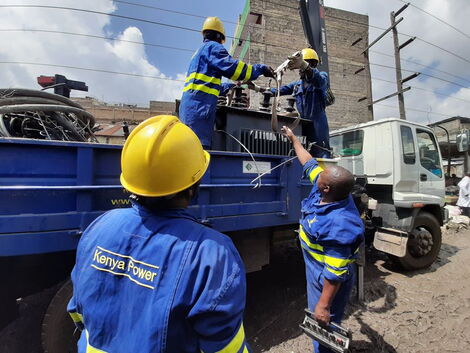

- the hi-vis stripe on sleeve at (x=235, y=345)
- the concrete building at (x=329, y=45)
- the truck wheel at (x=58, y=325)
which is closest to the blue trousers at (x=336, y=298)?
the hi-vis stripe on sleeve at (x=235, y=345)

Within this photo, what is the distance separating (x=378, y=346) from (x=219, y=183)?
230cm

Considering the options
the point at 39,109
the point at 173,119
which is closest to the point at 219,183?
the point at 173,119

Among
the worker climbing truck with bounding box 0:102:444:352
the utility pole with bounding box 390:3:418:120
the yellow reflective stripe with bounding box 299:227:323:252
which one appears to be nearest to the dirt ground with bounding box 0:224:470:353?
the worker climbing truck with bounding box 0:102:444:352

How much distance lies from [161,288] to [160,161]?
0.40 metres

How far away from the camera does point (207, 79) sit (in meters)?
2.78

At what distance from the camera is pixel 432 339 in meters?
2.89

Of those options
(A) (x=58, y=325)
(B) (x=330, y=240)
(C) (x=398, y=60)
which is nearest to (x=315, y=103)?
(B) (x=330, y=240)

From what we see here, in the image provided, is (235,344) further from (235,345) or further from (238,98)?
(238,98)

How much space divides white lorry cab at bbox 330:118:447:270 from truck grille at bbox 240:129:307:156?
1654 millimetres

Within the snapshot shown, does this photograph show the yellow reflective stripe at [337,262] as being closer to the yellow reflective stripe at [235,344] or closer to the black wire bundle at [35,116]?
the yellow reflective stripe at [235,344]

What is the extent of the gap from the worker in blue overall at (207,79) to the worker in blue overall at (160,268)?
69.4 inches

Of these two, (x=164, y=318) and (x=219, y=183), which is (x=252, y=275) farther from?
(x=164, y=318)

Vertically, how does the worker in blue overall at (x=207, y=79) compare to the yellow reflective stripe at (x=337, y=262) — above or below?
above

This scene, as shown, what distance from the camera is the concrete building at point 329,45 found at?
1300 cm
